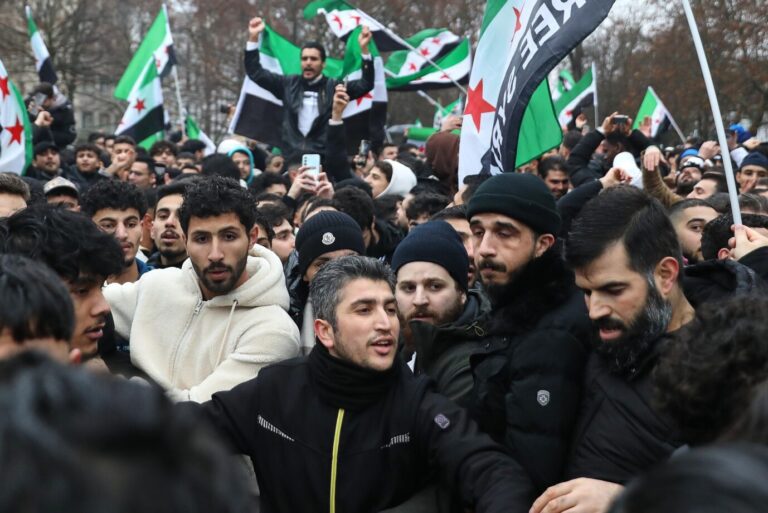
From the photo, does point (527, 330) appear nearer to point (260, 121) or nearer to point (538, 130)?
point (538, 130)

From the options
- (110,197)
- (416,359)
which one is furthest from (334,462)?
(110,197)

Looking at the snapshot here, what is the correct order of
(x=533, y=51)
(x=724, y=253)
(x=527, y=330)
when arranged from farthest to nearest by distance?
(x=533, y=51) < (x=724, y=253) < (x=527, y=330)

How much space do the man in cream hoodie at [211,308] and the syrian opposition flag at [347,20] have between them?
31.0ft

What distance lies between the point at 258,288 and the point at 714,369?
2416mm

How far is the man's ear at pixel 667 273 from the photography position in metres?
3.38

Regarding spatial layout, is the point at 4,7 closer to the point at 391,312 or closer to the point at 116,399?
the point at 391,312

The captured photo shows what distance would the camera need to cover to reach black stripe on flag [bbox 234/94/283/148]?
11445mm

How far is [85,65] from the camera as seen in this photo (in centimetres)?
3838

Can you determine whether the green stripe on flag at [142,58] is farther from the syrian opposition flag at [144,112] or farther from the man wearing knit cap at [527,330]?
the man wearing knit cap at [527,330]

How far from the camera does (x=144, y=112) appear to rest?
13594 millimetres

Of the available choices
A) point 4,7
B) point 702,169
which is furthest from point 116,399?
point 4,7

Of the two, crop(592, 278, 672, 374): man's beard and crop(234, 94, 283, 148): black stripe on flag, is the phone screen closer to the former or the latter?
crop(234, 94, 283, 148): black stripe on flag

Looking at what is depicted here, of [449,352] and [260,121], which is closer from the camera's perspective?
[449,352]

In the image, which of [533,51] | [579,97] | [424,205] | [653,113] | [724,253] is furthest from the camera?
[653,113]
